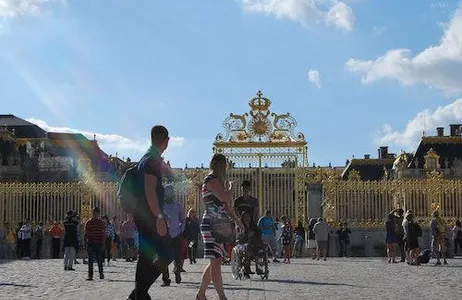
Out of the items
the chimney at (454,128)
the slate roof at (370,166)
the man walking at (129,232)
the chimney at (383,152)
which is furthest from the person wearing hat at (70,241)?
the chimney at (383,152)

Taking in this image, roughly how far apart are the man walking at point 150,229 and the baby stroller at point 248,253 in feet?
21.6

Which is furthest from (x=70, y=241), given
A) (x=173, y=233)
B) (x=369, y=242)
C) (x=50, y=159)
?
(x=50, y=159)

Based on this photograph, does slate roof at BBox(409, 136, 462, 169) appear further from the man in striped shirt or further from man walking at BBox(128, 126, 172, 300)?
man walking at BBox(128, 126, 172, 300)

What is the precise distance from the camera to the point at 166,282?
519 inches

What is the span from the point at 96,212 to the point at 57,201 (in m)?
12.1

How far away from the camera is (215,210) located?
9.52m

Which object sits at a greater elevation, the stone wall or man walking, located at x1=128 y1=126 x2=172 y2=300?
man walking, located at x1=128 y1=126 x2=172 y2=300

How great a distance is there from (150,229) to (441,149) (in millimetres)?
50398

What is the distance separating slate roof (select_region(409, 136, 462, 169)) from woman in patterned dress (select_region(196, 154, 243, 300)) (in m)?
45.7

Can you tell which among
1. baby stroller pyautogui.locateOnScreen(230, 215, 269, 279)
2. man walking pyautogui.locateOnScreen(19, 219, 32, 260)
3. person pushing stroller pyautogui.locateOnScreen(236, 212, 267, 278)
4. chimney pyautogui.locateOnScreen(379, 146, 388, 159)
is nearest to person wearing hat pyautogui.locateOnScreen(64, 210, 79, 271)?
baby stroller pyautogui.locateOnScreen(230, 215, 269, 279)

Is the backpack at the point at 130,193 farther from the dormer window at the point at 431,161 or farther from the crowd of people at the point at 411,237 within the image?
the dormer window at the point at 431,161

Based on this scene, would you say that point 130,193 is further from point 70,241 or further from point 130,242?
point 130,242

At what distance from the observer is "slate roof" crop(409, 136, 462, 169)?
54559mm

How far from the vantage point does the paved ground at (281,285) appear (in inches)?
446
